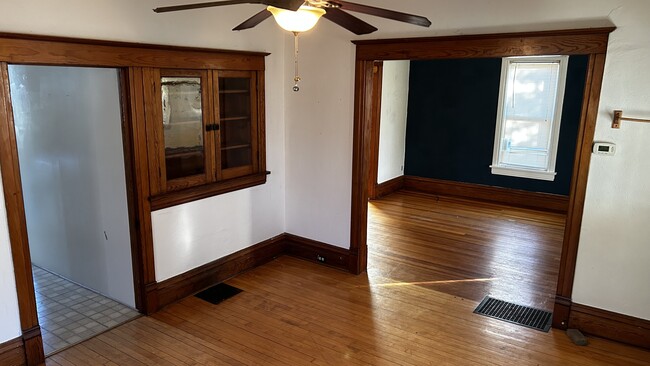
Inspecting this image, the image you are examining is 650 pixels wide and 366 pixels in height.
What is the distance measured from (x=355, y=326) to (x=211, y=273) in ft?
4.79

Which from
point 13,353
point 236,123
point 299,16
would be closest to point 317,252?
point 236,123

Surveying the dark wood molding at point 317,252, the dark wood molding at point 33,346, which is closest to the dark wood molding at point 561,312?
the dark wood molding at point 317,252

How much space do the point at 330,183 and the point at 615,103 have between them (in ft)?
8.13

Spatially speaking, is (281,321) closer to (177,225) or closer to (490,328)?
(177,225)

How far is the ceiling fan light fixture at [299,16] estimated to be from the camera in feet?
7.18

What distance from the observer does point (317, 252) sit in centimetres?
486

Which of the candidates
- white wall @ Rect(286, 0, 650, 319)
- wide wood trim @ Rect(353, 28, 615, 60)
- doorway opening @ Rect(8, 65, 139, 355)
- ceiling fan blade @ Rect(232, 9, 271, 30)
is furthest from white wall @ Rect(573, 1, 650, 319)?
doorway opening @ Rect(8, 65, 139, 355)

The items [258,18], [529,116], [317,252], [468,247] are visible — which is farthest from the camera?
[529,116]

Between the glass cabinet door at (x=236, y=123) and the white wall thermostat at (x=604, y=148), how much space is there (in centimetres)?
287

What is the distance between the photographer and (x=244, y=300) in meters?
4.06

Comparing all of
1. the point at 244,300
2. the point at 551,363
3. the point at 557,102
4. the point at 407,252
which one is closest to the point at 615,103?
the point at 551,363

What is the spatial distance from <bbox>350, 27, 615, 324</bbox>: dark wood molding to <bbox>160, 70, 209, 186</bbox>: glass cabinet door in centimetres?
138

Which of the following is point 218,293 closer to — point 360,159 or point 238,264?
point 238,264

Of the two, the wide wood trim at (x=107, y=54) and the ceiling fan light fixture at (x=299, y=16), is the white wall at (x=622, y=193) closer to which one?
the ceiling fan light fixture at (x=299, y=16)
